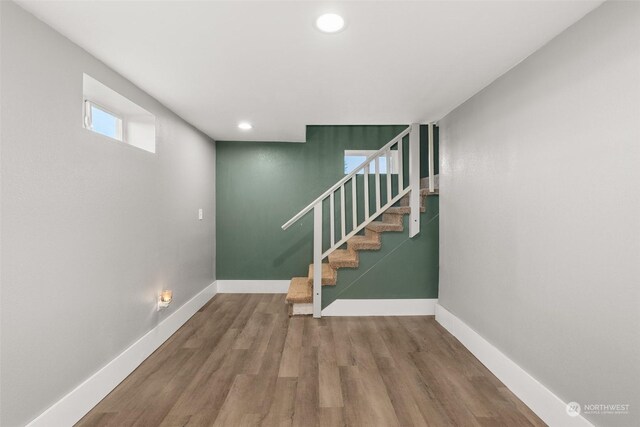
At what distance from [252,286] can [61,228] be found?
117 inches

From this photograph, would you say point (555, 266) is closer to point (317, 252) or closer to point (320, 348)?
point (320, 348)

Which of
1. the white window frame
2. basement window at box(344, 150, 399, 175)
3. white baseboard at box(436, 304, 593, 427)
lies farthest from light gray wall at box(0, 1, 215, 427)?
white baseboard at box(436, 304, 593, 427)

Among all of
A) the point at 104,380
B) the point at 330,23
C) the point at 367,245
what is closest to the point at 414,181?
the point at 367,245

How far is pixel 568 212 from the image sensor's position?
1665mm

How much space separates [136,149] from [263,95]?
3.56ft

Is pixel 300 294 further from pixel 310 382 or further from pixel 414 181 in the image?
pixel 414 181

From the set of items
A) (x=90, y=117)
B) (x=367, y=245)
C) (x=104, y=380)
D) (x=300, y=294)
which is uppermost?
(x=90, y=117)

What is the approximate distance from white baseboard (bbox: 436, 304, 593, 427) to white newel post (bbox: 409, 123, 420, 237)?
41.6 inches

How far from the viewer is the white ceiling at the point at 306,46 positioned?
1504 millimetres

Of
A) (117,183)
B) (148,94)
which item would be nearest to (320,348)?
(117,183)

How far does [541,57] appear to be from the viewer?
1.87m

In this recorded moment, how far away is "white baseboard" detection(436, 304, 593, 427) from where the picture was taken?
1679 mm

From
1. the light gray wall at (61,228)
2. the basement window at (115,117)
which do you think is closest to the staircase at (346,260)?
the light gray wall at (61,228)

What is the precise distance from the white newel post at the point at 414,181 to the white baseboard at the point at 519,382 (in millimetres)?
1056
